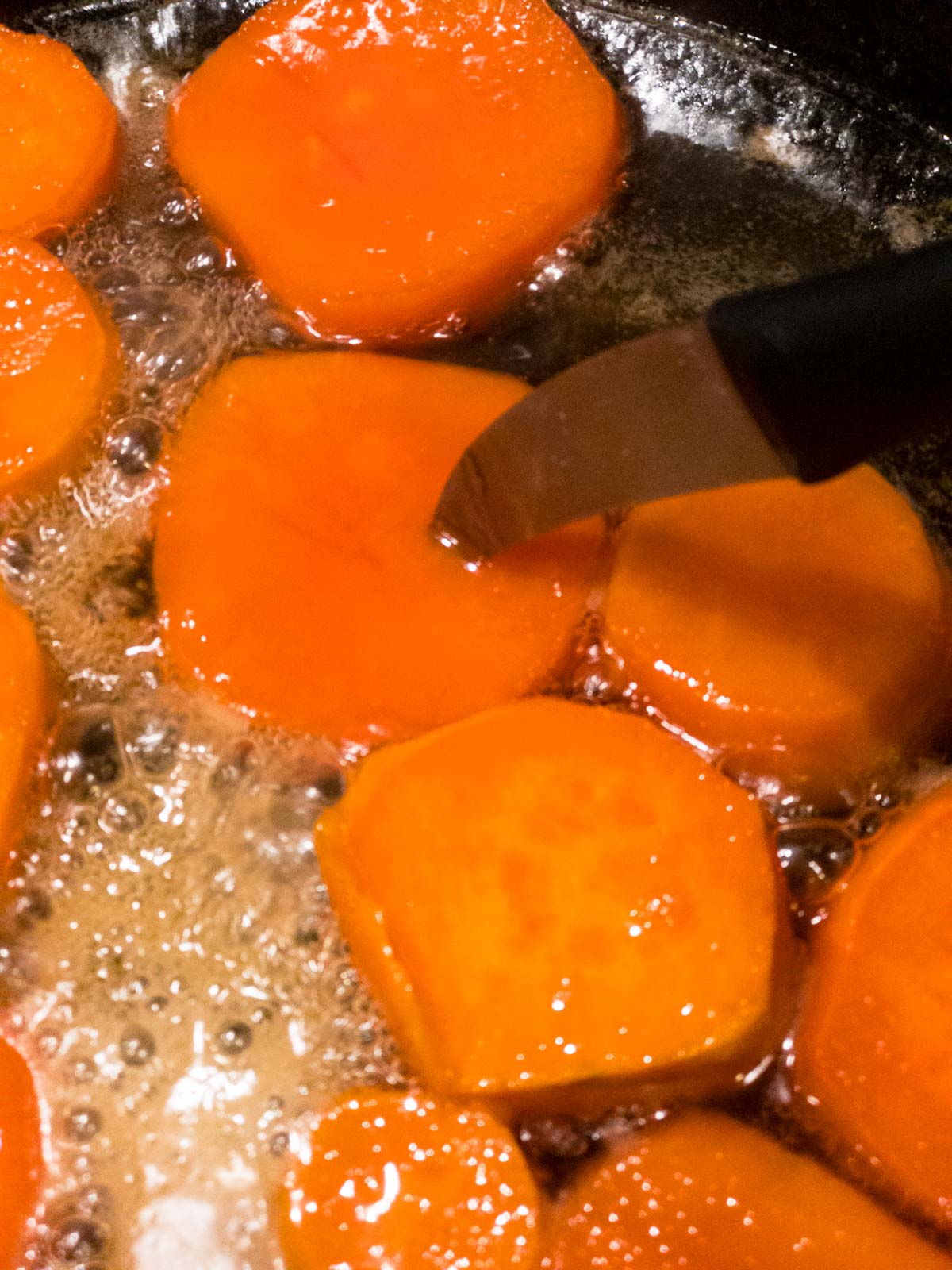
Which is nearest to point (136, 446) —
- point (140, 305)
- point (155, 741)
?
point (140, 305)

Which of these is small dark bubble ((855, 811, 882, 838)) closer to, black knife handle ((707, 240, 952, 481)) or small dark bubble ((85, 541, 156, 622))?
black knife handle ((707, 240, 952, 481))

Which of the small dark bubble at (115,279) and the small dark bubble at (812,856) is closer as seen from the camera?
the small dark bubble at (812,856)

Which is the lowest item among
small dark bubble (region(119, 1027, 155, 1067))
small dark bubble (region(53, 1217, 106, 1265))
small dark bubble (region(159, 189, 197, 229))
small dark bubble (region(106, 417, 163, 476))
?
small dark bubble (region(53, 1217, 106, 1265))

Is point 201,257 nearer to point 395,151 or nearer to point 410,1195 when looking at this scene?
point 395,151

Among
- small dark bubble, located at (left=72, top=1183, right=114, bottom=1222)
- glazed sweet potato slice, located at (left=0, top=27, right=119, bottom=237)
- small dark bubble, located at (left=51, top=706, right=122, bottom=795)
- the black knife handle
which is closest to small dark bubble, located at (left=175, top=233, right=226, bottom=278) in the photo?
glazed sweet potato slice, located at (left=0, top=27, right=119, bottom=237)

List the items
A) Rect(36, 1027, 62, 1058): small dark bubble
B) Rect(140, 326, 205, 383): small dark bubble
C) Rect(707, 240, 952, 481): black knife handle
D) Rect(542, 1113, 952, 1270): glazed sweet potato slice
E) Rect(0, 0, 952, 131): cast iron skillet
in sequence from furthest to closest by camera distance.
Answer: Rect(0, 0, 952, 131): cast iron skillet, Rect(140, 326, 205, 383): small dark bubble, Rect(36, 1027, 62, 1058): small dark bubble, Rect(542, 1113, 952, 1270): glazed sweet potato slice, Rect(707, 240, 952, 481): black knife handle

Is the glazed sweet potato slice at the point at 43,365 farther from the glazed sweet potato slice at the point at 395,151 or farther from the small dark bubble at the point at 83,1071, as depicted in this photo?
the small dark bubble at the point at 83,1071

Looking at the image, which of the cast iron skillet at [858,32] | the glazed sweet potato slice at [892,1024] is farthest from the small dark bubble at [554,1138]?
the cast iron skillet at [858,32]
